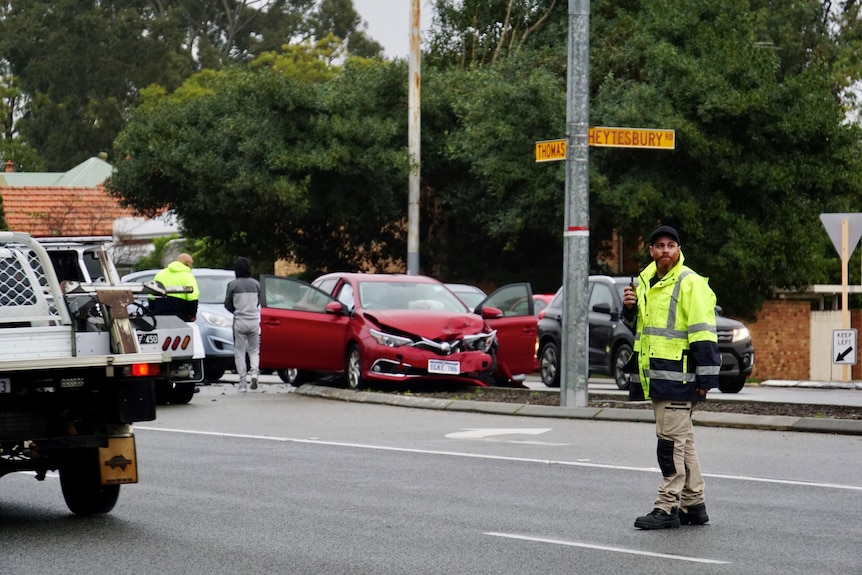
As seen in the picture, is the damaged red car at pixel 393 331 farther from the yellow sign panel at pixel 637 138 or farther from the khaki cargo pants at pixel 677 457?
the khaki cargo pants at pixel 677 457

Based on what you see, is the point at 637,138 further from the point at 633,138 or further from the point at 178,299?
the point at 178,299

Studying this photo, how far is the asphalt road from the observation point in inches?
338

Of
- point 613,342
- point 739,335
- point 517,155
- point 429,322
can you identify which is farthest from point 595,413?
point 517,155

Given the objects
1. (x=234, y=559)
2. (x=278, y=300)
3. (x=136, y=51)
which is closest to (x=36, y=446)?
(x=234, y=559)

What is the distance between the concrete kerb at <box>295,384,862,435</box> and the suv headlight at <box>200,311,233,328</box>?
2.60 m

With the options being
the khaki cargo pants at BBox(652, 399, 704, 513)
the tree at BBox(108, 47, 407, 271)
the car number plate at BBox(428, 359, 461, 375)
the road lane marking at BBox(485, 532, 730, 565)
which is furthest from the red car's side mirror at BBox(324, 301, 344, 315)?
the tree at BBox(108, 47, 407, 271)

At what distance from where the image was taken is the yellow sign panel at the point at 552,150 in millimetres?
18578

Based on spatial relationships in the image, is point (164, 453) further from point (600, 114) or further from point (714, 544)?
point (600, 114)

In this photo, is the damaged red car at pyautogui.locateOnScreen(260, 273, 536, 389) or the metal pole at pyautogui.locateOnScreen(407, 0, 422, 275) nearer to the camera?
the damaged red car at pyautogui.locateOnScreen(260, 273, 536, 389)

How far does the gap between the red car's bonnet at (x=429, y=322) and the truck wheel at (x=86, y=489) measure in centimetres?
1028

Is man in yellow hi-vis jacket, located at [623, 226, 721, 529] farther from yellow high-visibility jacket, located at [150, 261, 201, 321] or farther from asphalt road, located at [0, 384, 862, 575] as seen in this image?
yellow high-visibility jacket, located at [150, 261, 201, 321]

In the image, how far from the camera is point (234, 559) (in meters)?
8.62

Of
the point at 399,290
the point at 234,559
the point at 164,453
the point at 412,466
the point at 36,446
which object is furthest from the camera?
the point at 399,290

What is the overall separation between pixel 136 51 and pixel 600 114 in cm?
4209
